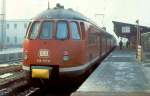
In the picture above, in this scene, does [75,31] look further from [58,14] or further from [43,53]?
[43,53]

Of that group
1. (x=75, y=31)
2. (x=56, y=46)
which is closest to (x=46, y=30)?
(x=56, y=46)

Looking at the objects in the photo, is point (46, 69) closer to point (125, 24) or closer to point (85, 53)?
point (85, 53)

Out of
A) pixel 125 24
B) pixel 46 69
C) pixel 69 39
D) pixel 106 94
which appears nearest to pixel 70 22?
pixel 69 39

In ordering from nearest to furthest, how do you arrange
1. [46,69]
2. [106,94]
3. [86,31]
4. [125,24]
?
[106,94]
[46,69]
[86,31]
[125,24]

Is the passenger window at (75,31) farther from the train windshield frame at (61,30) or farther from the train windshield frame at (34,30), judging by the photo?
the train windshield frame at (34,30)

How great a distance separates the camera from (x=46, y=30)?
1484 centimetres

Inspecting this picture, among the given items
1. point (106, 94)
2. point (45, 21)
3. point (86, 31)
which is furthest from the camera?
point (86, 31)

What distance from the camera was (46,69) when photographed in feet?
45.6

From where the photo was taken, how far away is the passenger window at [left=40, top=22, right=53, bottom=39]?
48.2ft

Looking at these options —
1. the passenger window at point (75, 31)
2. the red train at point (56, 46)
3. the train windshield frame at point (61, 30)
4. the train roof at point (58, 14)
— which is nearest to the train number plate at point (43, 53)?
the red train at point (56, 46)

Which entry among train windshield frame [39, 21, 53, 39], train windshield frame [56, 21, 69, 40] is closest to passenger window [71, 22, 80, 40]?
train windshield frame [56, 21, 69, 40]

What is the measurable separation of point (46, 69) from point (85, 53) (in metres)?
2.14

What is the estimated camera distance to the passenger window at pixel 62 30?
48.1 ft

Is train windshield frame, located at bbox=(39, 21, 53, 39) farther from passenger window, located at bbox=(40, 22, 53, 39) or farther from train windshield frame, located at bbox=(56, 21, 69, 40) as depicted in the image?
train windshield frame, located at bbox=(56, 21, 69, 40)
